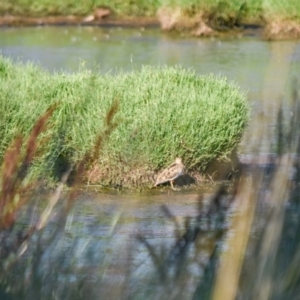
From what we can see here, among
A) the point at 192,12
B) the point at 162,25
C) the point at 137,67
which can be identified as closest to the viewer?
the point at 137,67

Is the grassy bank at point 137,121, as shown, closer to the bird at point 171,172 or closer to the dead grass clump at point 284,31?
the bird at point 171,172

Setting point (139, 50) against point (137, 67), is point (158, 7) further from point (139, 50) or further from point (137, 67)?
point (137, 67)

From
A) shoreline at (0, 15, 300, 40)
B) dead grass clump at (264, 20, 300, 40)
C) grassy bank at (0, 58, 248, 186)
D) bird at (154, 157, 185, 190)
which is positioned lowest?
shoreline at (0, 15, 300, 40)

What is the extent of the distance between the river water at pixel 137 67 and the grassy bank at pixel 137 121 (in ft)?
0.78

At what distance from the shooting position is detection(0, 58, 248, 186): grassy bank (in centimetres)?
772

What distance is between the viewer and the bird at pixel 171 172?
25.4ft

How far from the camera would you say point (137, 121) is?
782cm

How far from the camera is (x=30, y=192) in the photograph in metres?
2.31

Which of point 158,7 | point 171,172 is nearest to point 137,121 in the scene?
point 171,172

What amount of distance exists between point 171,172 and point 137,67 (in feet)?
18.9

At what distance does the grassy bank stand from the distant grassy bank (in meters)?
7.70

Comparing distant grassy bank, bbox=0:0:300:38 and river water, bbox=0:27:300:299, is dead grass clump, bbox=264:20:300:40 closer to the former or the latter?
distant grassy bank, bbox=0:0:300:38

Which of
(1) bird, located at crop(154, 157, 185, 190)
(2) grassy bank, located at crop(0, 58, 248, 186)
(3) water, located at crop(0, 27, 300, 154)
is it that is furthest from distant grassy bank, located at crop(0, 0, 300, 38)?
(1) bird, located at crop(154, 157, 185, 190)

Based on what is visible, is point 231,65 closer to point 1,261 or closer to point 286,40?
point 286,40
